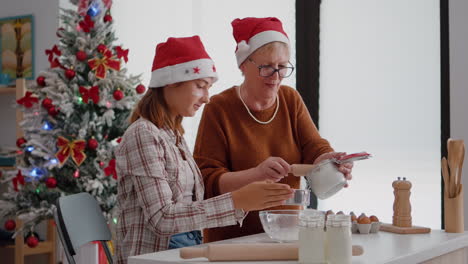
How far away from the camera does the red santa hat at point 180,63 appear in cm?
199

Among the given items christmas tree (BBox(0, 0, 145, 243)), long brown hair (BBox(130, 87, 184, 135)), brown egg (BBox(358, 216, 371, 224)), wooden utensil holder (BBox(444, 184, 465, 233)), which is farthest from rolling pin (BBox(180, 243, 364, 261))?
christmas tree (BBox(0, 0, 145, 243))

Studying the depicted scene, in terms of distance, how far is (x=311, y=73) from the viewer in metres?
4.18

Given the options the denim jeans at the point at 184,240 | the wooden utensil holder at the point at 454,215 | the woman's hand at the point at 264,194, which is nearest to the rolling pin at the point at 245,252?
the woman's hand at the point at 264,194

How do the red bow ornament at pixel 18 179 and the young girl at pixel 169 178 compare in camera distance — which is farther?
the red bow ornament at pixel 18 179

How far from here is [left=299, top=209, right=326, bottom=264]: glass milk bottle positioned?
1.44m

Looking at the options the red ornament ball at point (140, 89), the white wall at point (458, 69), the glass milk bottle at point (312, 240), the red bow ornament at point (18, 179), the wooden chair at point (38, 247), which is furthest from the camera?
the wooden chair at point (38, 247)

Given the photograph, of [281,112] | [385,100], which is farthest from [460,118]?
[281,112]

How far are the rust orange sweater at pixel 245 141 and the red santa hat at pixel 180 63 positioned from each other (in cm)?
16

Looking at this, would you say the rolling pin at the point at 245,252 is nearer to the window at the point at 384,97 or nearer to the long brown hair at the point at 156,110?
the long brown hair at the point at 156,110

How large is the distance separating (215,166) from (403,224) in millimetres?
Answer: 656

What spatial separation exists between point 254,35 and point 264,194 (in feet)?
2.58

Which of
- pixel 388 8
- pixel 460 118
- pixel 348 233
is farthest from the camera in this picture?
pixel 388 8

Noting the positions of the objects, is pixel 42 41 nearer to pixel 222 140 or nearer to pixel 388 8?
pixel 388 8

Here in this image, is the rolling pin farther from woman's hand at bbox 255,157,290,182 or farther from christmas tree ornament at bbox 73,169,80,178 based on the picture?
christmas tree ornament at bbox 73,169,80,178
